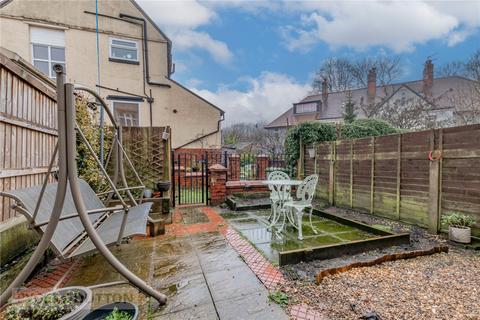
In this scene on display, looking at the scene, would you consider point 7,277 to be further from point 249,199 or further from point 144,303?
point 249,199

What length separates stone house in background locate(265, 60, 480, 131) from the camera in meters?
12.6

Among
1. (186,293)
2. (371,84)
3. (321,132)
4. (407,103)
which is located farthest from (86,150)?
(371,84)

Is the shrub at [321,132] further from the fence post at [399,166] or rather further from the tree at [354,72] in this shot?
the tree at [354,72]

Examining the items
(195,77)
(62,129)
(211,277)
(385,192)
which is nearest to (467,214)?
(385,192)

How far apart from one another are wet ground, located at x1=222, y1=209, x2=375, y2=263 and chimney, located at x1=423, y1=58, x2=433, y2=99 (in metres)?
21.2

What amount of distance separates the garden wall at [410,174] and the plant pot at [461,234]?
7.8 inches

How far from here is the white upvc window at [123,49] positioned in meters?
9.97

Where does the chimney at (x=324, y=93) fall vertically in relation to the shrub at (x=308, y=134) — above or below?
above

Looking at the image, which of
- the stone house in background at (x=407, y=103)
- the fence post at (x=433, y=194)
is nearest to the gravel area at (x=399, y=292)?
the fence post at (x=433, y=194)

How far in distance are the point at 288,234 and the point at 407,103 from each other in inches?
598

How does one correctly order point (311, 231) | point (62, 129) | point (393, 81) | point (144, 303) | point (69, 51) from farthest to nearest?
point (393, 81) → point (69, 51) → point (311, 231) → point (144, 303) → point (62, 129)

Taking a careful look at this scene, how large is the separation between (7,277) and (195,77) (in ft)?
46.2

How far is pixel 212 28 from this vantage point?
31.3 feet

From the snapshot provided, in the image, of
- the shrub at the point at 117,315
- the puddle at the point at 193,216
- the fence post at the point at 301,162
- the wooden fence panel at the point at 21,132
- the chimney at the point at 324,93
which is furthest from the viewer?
the chimney at the point at 324,93
